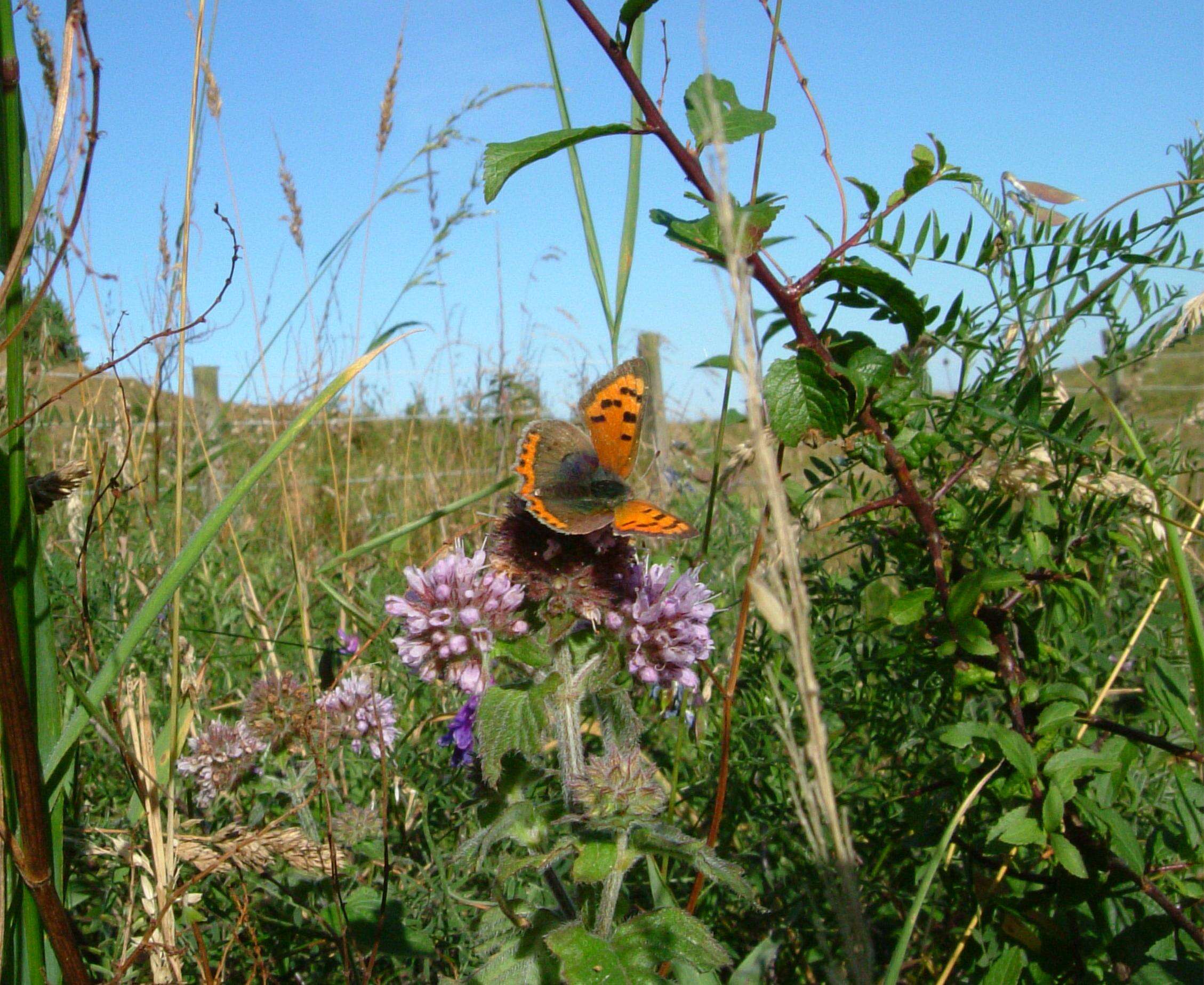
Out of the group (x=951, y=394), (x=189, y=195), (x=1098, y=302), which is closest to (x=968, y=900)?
(x=951, y=394)

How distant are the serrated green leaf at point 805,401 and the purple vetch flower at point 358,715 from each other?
1175 mm

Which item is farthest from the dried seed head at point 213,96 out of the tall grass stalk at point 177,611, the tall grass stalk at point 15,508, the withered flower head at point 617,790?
the withered flower head at point 617,790

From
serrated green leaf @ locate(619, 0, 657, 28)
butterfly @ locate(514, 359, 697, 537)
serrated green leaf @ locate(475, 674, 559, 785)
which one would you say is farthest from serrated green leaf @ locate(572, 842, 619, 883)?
serrated green leaf @ locate(619, 0, 657, 28)

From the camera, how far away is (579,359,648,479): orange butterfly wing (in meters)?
1.87

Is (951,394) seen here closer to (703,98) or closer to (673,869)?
(703,98)

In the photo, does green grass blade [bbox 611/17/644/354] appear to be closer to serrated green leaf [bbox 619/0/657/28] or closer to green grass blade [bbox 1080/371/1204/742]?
serrated green leaf [bbox 619/0/657/28]

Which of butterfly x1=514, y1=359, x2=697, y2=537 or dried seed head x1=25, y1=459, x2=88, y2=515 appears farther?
butterfly x1=514, y1=359, x2=697, y2=537

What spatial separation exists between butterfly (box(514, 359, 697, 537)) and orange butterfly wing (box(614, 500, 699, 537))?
0.05 ft

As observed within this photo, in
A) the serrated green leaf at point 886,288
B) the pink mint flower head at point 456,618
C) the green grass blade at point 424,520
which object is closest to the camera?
the serrated green leaf at point 886,288

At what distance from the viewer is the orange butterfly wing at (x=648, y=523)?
4.60ft

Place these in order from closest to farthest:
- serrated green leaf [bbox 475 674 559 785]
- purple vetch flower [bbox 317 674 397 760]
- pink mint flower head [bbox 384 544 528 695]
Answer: serrated green leaf [bbox 475 674 559 785] → pink mint flower head [bbox 384 544 528 695] → purple vetch flower [bbox 317 674 397 760]

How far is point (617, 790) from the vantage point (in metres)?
1.22

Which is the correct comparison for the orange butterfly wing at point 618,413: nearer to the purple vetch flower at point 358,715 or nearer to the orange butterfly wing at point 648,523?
the orange butterfly wing at point 648,523

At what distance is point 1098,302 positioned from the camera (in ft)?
4.94
